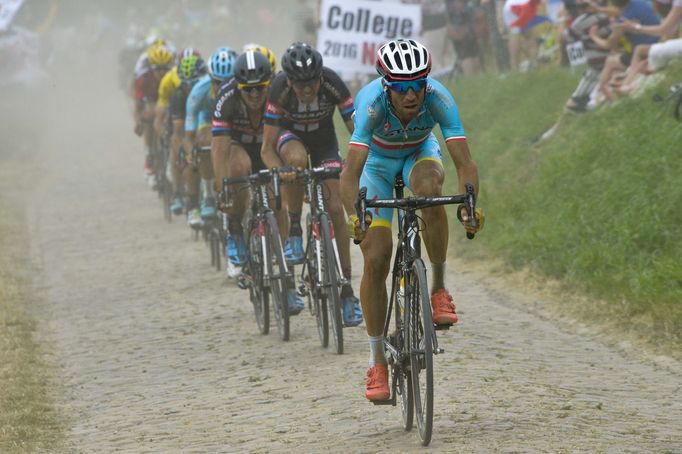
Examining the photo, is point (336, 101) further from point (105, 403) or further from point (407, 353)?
point (407, 353)

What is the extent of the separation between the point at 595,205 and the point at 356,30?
10749 millimetres

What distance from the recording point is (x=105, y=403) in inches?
391

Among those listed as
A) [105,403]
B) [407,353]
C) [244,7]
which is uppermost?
[244,7]

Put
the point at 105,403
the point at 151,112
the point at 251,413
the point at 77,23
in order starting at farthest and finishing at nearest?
→ the point at 77,23
the point at 151,112
the point at 105,403
the point at 251,413

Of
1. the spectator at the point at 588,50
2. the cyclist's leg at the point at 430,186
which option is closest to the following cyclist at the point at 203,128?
the spectator at the point at 588,50

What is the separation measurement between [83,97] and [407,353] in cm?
5617

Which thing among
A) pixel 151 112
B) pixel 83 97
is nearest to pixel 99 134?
pixel 83 97

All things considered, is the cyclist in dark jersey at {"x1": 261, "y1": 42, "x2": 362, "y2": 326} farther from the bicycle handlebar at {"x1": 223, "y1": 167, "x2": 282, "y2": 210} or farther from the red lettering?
the red lettering

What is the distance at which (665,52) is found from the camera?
626 inches

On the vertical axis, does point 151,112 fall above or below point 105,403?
above

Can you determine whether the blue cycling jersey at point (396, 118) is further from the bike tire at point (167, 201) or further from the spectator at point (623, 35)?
the bike tire at point (167, 201)

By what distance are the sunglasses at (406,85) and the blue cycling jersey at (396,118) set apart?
15 cm

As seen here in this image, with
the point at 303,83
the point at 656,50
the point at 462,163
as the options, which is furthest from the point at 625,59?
the point at 462,163

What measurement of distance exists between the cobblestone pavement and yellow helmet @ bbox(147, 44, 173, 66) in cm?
515
